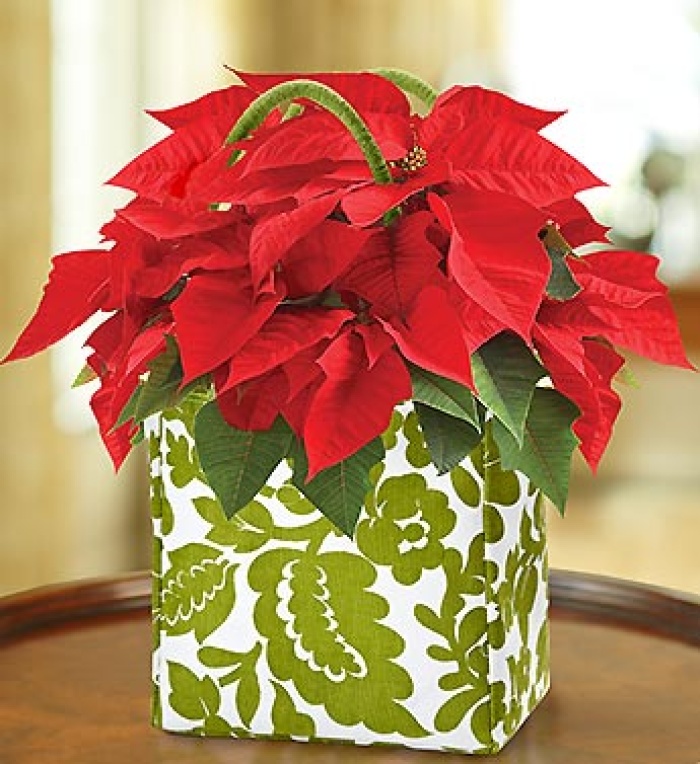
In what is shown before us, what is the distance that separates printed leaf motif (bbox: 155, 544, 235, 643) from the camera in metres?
1.14

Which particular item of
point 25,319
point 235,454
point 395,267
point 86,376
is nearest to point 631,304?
point 395,267

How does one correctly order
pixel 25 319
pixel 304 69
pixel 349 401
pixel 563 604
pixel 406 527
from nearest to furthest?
pixel 349 401
pixel 406 527
pixel 563 604
pixel 25 319
pixel 304 69

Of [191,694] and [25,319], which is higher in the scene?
[191,694]

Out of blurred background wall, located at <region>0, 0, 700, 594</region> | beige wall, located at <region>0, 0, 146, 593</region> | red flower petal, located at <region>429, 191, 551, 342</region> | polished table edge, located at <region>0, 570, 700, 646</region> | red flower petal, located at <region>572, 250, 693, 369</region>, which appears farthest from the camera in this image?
blurred background wall, located at <region>0, 0, 700, 594</region>

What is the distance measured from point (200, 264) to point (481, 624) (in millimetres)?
313

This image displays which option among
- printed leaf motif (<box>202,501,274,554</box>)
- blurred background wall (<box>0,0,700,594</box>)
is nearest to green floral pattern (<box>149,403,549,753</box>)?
printed leaf motif (<box>202,501,274,554</box>)

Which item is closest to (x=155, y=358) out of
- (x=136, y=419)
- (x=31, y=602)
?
(x=136, y=419)

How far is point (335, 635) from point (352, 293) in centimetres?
25

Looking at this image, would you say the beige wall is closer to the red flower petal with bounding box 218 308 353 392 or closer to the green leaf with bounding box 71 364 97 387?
the green leaf with bounding box 71 364 97 387

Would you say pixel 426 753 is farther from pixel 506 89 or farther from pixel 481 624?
pixel 506 89

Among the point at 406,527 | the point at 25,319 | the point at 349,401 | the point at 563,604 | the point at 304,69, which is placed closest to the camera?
the point at 349,401

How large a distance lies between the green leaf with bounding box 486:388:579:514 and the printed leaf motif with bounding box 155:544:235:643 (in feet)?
0.73

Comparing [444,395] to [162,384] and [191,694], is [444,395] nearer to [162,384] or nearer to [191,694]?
[162,384]

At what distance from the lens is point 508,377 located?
102 centimetres
